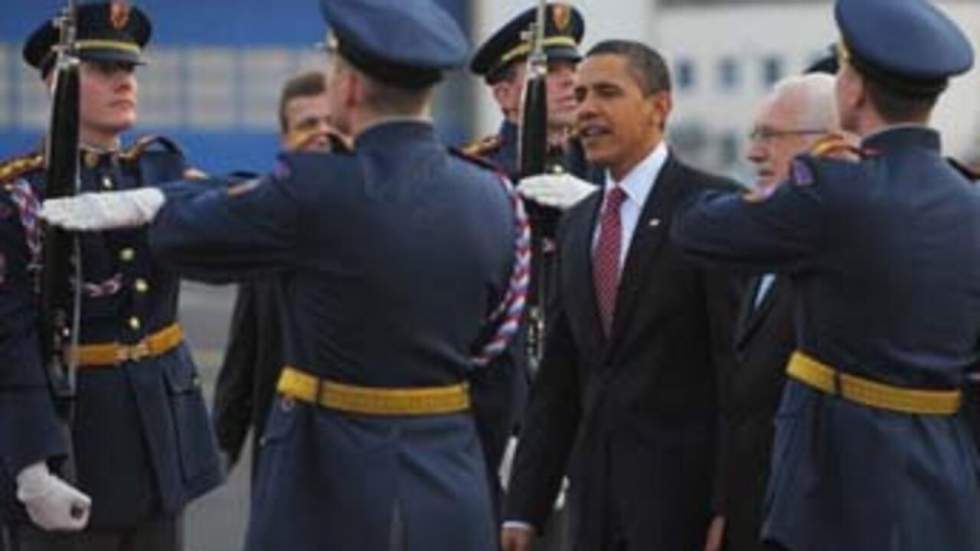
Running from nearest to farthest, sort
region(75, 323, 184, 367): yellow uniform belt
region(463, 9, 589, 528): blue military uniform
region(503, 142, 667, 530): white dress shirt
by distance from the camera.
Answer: region(503, 142, 667, 530): white dress shirt
region(75, 323, 184, 367): yellow uniform belt
region(463, 9, 589, 528): blue military uniform

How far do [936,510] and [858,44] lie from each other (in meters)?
0.94

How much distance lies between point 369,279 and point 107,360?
5.10 ft

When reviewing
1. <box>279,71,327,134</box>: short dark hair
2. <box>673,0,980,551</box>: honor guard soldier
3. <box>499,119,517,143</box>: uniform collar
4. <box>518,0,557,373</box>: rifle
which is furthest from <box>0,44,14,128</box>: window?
<box>673,0,980,551</box>: honor guard soldier

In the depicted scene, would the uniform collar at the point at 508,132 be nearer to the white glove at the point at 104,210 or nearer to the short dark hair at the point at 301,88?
the short dark hair at the point at 301,88

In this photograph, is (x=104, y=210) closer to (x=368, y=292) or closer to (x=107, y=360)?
(x=107, y=360)

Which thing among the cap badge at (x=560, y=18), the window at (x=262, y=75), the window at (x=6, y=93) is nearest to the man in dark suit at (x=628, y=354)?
the cap badge at (x=560, y=18)

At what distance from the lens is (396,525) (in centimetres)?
452

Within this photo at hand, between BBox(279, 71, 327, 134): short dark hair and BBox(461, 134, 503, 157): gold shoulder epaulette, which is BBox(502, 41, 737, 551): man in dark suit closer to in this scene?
BBox(279, 71, 327, 134): short dark hair

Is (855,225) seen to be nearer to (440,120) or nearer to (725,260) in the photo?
(725,260)

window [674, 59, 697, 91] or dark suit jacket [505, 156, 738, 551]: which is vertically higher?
dark suit jacket [505, 156, 738, 551]

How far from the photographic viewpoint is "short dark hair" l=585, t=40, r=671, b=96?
556cm

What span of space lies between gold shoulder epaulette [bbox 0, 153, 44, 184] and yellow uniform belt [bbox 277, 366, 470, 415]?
1.31 meters

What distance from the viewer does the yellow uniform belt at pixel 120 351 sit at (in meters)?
5.77

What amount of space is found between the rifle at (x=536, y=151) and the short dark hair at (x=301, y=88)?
0.54m
